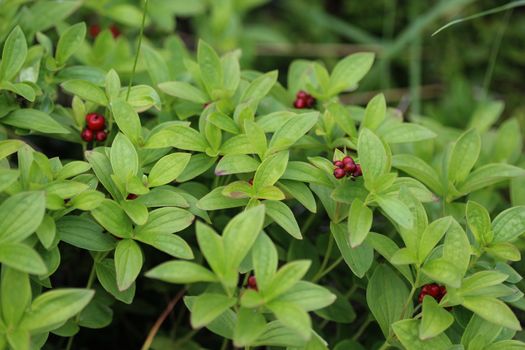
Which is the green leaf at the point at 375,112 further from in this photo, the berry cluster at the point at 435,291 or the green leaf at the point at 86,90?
the green leaf at the point at 86,90

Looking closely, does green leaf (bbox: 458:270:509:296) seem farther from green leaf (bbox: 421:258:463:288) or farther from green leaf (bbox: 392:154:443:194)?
green leaf (bbox: 392:154:443:194)

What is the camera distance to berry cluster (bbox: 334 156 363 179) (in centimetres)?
155

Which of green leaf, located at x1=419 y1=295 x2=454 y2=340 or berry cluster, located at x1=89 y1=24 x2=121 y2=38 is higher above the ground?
berry cluster, located at x1=89 y1=24 x2=121 y2=38

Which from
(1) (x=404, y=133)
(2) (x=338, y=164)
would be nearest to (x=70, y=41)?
(2) (x=338, y=164)

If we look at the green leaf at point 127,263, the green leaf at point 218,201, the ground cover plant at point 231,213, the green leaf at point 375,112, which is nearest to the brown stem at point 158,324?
the ground cover plant at point 231,213

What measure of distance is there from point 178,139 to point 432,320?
71cm

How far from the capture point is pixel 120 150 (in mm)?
1524

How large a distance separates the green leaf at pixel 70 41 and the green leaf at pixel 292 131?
63 centimetres

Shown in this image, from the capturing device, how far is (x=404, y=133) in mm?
1798

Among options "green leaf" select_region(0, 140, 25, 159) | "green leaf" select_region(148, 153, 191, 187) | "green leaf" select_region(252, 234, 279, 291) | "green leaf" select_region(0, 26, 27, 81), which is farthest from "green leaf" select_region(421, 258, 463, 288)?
"green leaf" select_region(0, 26, 27, 81)

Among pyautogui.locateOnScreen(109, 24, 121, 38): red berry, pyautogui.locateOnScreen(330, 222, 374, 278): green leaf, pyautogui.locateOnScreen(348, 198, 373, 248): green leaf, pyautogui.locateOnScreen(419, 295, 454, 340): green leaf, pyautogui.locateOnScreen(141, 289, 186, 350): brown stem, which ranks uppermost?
pyautogui.locateOnScreen(109, 24, 121, 38): red berry

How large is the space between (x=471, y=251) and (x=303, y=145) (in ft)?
1.69

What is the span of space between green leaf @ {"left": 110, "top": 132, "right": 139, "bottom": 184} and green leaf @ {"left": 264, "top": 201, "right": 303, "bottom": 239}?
311 millimetres

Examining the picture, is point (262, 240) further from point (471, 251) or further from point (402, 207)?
point (471, 251)
